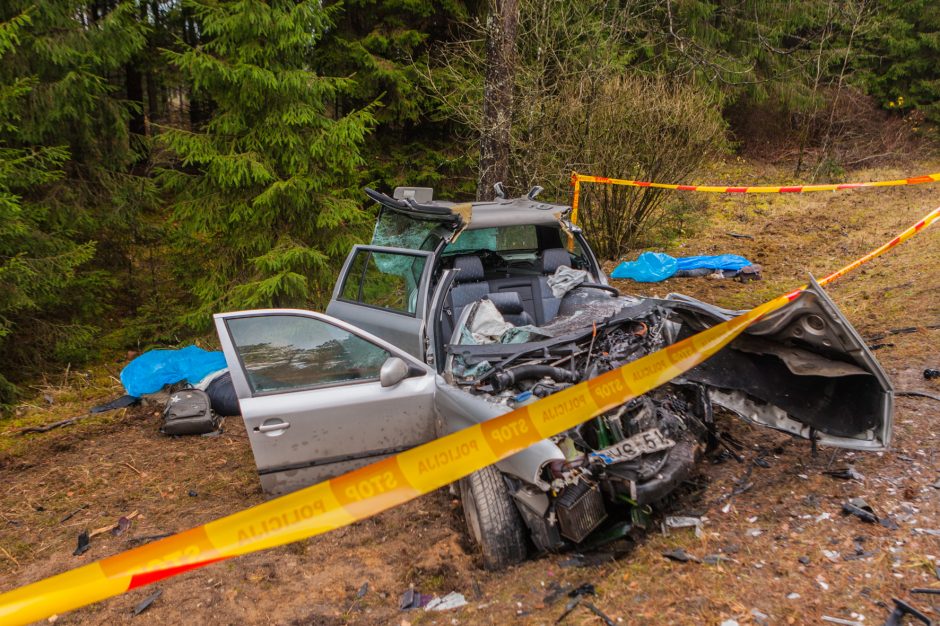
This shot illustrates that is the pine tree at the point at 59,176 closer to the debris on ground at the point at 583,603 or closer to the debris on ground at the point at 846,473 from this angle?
Result: the debris on ground at the point at 583,603

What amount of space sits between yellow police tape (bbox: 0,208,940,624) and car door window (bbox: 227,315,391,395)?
42.6 inches

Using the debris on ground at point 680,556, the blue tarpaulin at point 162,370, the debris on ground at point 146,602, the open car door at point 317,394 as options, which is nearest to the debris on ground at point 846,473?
the debris on ground at point 680,556

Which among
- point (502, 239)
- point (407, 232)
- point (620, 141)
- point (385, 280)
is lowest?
point (385, 280)

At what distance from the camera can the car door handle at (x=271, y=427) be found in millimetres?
3742

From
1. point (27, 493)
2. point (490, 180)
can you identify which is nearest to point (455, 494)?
point (27, 493)

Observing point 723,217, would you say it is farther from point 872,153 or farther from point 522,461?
point 522,461

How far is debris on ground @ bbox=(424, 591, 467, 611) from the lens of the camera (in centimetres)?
306

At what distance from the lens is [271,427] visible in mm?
3752

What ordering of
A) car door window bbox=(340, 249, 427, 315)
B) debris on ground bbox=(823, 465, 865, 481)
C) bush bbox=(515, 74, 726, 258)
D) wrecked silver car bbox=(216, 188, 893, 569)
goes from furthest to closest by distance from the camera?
bush bbox=(515, 74, 726, 258)
car door window bbox=(340, 249, 427, 315)
debris on ground bbox=(823, 465, 865, 481)
wrecked silver car bbox=(216, 188, 893, 569)

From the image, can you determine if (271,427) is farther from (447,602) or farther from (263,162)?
(263,162)

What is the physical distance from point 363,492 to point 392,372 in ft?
3.27

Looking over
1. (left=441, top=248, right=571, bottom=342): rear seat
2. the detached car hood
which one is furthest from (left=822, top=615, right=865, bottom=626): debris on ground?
(left=441, top=248, right=571, bottom=342): rear seat

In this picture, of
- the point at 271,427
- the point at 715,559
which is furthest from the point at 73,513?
the point at 715,559

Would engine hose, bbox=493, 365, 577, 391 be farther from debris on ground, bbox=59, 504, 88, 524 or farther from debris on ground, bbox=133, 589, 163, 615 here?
debris on ground, bbox=59, 504, 88, 524
